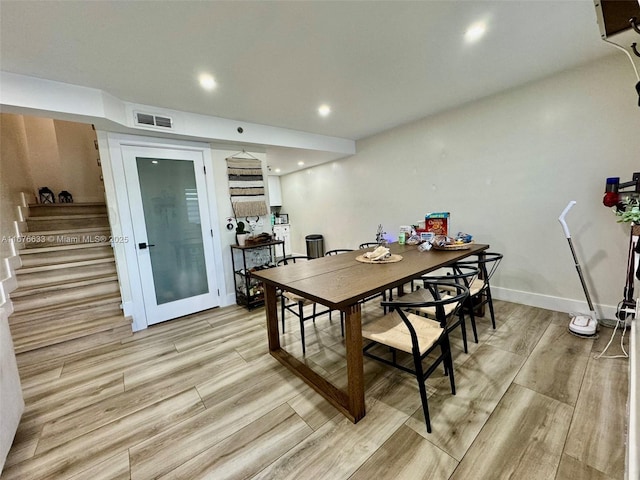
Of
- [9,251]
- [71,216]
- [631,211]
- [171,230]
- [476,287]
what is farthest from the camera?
[71,216]

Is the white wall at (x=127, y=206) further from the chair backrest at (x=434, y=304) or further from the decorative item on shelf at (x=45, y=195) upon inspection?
the chair backrest at (x=434, y=304)

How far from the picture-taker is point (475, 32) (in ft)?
6.15

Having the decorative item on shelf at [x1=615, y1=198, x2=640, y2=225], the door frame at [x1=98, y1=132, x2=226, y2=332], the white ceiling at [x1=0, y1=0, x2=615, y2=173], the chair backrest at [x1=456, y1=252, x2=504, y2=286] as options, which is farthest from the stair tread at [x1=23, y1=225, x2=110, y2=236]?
the decorative item on shelf at [x1=615, y1=198, x2=640, y2=225]

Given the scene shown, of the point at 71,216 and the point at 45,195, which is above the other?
the point at 45,195

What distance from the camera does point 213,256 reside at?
3625mm

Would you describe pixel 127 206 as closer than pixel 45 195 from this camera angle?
Yes

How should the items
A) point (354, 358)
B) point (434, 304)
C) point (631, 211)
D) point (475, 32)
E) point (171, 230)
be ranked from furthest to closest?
point (171, 230) → point (631, 211) → point (475, 32) → point (354, 358) → point (434, 304)

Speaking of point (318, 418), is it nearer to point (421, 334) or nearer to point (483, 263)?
point (421, 334)

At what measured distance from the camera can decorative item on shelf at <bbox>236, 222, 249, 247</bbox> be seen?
374cm

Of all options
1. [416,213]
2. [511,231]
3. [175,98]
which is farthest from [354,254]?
[175,98]

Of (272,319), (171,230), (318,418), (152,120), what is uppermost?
(152,120)

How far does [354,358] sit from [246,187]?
3.04 m

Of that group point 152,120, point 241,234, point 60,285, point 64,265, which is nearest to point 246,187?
point 241,234

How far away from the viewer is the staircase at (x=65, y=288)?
269cm
